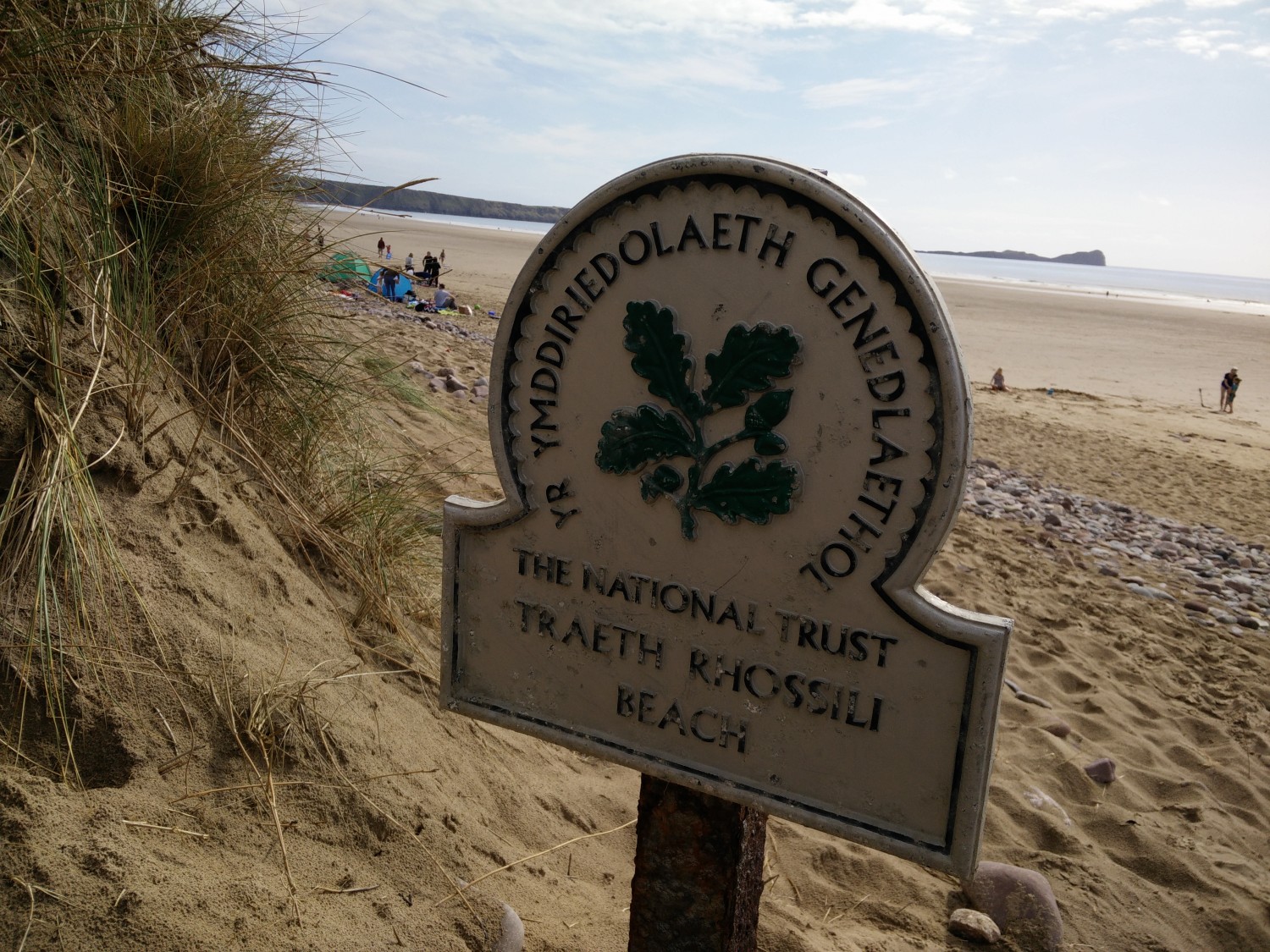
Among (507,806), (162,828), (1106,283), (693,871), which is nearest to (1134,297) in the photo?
(1106,283)

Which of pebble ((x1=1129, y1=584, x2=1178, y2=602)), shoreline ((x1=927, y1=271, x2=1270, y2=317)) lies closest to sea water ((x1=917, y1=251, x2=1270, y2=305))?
shoreline ((x1=927, y1=271, x2=1270, y2=317))

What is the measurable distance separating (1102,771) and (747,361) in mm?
2964

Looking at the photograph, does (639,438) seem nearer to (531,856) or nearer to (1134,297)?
(531,856)

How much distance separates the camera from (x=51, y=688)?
6.86 feet

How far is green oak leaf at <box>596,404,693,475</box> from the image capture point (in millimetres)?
1732

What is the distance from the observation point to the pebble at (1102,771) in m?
3.71

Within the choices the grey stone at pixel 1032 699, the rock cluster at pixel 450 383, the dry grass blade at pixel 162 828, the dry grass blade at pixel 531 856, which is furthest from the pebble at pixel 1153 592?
the dry grass blade at pixel 162 828

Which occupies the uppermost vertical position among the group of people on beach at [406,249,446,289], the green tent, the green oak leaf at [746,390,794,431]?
the group of people on beach at [406,249,446,289]

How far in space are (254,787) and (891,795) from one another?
1.43 m

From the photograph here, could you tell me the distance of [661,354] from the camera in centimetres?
172

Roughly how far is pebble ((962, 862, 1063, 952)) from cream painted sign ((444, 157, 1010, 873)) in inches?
53.3

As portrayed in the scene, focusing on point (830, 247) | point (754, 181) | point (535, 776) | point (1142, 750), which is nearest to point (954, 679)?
point (830, 247)

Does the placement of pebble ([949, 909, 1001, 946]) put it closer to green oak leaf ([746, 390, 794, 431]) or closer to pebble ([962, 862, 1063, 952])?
pebble ([962, 862, 1063, 952])

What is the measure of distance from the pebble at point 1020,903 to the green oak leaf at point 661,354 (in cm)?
182
